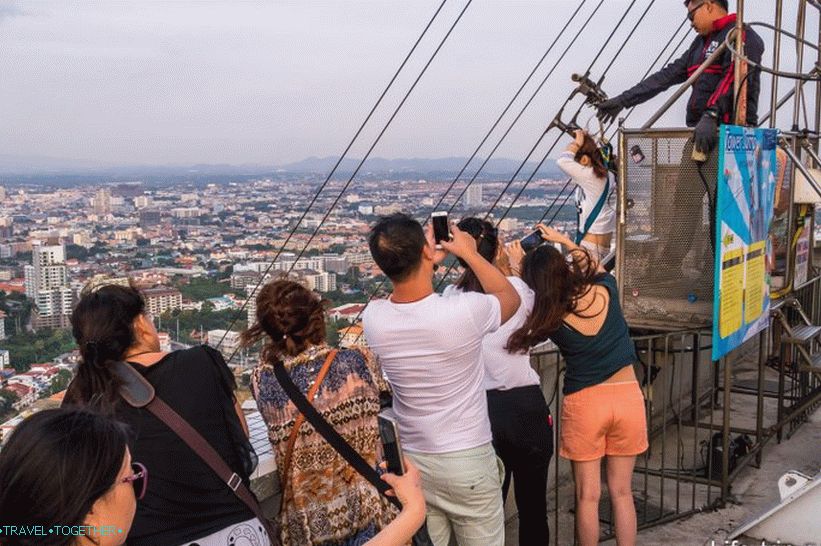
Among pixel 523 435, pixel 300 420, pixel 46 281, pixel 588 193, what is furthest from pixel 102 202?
pixel 300 420

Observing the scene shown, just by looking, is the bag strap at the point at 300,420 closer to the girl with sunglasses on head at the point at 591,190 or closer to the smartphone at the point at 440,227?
the smartphone at the point at 440,227

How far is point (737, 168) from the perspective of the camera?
5172mm

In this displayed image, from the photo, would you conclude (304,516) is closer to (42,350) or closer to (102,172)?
(42,350)

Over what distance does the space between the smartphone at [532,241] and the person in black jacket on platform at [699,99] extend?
1366 millimetres

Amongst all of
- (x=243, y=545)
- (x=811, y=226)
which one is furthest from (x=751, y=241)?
(x=243, y=545)

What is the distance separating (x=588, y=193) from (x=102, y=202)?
9.52 metres

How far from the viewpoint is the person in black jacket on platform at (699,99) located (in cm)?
534

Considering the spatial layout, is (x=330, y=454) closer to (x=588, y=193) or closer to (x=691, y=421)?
(x=588, y=193)

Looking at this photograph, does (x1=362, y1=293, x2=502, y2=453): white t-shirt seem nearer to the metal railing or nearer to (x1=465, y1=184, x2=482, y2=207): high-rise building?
the metal railing

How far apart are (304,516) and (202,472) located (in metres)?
0.44

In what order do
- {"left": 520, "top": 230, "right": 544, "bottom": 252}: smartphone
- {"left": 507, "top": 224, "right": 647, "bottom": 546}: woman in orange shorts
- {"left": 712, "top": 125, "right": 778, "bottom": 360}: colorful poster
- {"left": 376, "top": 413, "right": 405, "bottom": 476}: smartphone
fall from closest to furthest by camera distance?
{"left": 376, "top": 413, "right": 405, "bottom": 476}: smartphone
{"left": 507, "top": 224, "right": 647, "bottom": 546}: woman in orange shorts
{"left": 520, "top": 230, "right": 544, "bottom": 252}: smartphone
{"left": 712, "top": 125, "right": 778, "bottom": 360}: colorful poster

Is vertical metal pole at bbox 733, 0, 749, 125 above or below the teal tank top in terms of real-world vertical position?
above

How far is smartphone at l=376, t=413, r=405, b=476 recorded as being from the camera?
2191 mm

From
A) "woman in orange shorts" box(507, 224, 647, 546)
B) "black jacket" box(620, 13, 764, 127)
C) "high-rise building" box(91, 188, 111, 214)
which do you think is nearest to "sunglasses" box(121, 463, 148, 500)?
"woman in orange shorts" box(507, 224, 647, 546)
